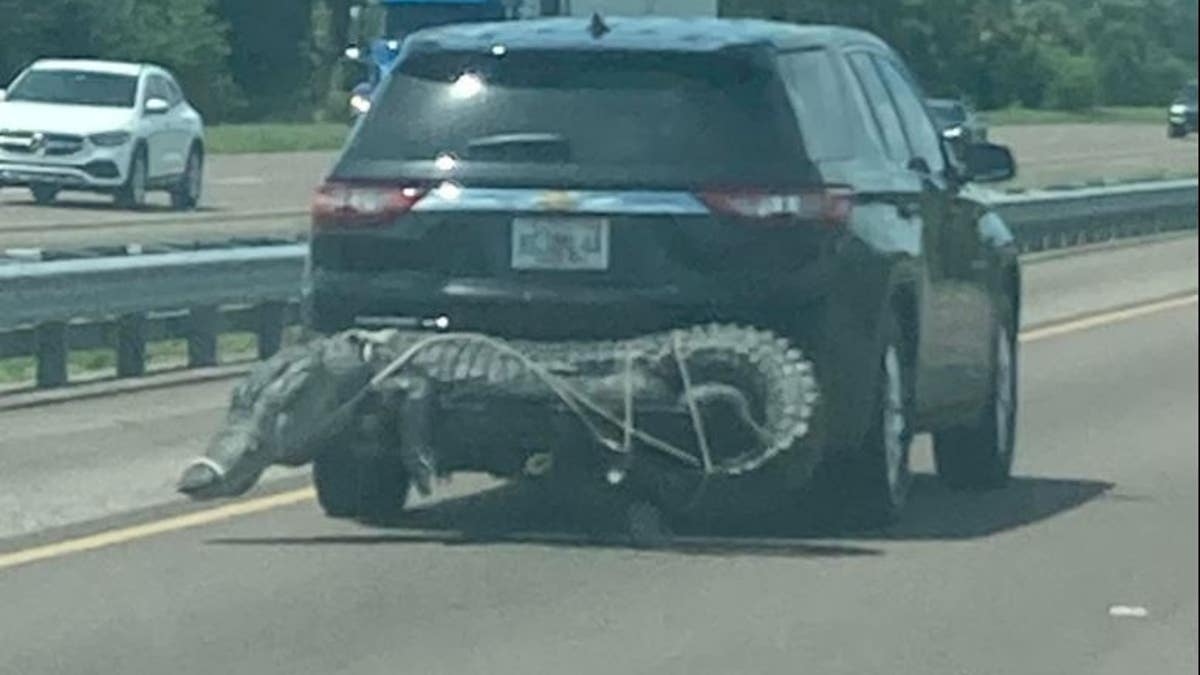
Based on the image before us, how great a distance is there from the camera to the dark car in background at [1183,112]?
26.1ft

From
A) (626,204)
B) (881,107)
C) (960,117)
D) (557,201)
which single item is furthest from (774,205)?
(960,117)

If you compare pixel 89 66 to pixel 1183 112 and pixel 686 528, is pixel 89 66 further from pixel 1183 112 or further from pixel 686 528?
pixel 1183 112

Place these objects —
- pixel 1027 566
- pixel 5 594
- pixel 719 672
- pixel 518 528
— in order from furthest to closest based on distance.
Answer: pixel 518 528, pixel 1027 566, pixel 5 594, pixel 719 672

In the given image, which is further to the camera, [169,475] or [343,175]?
[169,475]

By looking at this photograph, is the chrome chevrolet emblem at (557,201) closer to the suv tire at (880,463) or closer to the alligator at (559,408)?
the alligator at (559,408)

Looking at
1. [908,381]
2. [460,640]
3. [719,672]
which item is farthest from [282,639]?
[908,381]

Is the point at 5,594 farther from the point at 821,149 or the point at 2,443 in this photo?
the point at 2,443

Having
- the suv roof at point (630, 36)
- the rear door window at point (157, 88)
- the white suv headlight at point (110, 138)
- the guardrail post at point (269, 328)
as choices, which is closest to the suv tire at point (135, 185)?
the white suv headlight at point (110, 138)

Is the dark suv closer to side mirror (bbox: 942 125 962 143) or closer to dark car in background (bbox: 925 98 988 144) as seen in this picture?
side mirror (bbox: 942 125 962 143)

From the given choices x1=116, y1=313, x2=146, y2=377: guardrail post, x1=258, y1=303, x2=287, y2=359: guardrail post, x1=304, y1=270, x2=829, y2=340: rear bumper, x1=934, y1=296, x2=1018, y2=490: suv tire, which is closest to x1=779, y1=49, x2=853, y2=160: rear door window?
x1=304, y1=270, x2=829, y2=340: rear bumper

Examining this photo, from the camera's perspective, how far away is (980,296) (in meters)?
15.5

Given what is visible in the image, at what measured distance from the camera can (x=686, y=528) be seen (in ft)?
45.6

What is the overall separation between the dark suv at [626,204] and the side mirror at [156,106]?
1288 cm

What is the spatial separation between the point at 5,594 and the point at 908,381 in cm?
366
